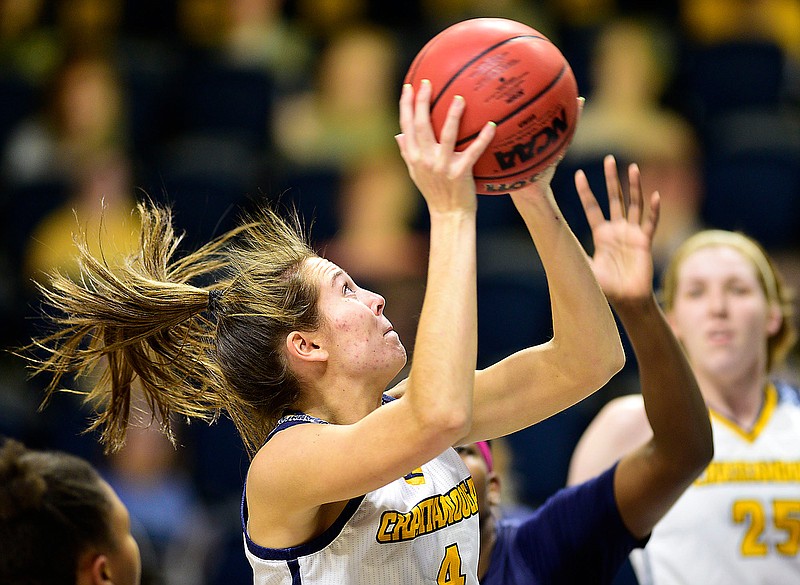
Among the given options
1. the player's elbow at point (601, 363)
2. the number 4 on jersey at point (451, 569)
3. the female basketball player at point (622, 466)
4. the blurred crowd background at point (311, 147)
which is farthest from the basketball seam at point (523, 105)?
the blurred crowd background at point (311, 147)

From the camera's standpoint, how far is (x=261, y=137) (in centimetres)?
795

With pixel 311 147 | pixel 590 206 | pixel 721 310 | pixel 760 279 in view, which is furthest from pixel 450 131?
pixel 311 147

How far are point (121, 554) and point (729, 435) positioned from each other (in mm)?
2256

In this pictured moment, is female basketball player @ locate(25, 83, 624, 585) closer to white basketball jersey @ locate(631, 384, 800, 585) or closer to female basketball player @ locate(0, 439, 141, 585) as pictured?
female basketball player @ locate(0, 439, 141, 585)

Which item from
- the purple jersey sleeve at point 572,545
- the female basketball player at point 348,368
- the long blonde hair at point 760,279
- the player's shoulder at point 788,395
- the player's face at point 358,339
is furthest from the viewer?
the player's shoulder at point 788,395

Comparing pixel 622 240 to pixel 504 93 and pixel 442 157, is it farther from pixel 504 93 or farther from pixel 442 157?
pixel 442 157

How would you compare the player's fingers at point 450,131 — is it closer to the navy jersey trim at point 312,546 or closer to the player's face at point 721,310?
the navy jersey trim at point 312,546

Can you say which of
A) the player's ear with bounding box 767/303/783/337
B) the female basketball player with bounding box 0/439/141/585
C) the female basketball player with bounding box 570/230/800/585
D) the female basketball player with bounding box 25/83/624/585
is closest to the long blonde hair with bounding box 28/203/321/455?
the female basketball player with bounding box 25/83/624/585

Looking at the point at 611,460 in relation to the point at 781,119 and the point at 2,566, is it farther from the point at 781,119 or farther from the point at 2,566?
the point at 781,119

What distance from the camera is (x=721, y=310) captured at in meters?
3.95

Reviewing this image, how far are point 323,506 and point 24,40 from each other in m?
7.51

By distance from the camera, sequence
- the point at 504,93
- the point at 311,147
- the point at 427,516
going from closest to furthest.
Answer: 1. the point at 504,93
2. the point at 427,516
3. the point at 311,147

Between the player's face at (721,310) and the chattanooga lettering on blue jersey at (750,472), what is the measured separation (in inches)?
13.1

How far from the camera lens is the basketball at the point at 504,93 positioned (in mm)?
2479
